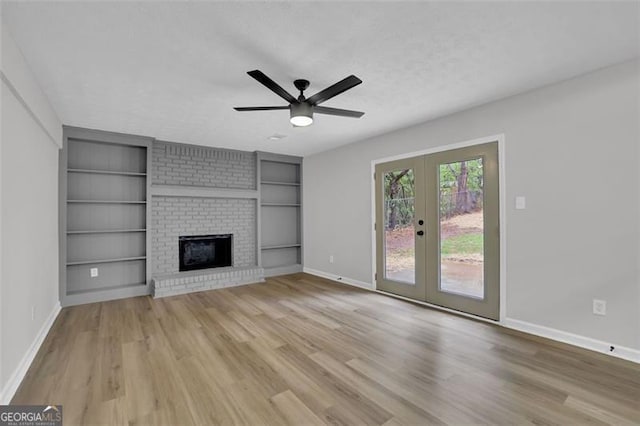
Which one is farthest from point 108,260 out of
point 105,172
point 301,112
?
point 301,112

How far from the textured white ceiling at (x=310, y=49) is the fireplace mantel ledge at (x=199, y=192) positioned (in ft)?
5.44

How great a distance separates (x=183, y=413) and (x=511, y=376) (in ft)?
7.77

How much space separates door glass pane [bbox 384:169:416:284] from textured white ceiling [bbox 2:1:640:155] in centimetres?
122

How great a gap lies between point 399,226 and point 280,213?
2.86 metres

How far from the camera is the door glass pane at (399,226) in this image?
4.27 meters

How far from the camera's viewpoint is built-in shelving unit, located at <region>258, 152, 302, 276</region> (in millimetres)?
6148

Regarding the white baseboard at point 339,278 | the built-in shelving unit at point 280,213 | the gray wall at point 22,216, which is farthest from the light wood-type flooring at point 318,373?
the built-in shelving unit at point 280,213

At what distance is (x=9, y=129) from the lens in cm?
214

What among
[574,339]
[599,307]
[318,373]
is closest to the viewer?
[318,373]

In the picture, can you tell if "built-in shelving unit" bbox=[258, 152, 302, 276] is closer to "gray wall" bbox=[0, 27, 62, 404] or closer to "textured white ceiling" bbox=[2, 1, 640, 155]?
"textured white ceiling" bbox=[2, 1, 640, 155]

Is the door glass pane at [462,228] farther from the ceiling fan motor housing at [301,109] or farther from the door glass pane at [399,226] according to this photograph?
the ceiling fan motor housing at [301,109]

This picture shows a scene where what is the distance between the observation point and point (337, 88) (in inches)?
94.0

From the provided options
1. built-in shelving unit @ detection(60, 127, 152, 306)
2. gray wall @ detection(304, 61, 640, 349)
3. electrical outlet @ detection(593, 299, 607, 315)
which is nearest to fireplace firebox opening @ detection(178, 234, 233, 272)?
built-in shelving unit @ detection(60, 127, 152, 306)

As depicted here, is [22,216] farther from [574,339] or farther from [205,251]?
[574,339]
